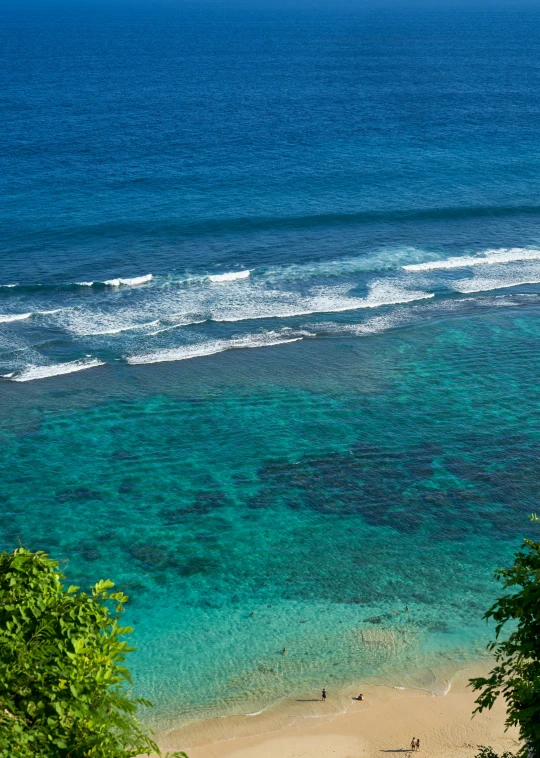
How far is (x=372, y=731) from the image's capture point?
27.3 metres

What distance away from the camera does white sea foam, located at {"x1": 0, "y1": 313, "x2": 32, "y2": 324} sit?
177ft

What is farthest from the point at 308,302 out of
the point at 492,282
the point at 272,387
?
the point at 492,282

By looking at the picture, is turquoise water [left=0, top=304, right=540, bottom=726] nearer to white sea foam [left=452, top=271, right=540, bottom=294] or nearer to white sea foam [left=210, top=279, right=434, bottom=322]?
white sea foam [left=210, top=279, right=434, bottom=322]

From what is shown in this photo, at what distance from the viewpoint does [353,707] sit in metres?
28.1

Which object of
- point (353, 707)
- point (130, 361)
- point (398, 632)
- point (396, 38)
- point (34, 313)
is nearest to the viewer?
point (353, 707)

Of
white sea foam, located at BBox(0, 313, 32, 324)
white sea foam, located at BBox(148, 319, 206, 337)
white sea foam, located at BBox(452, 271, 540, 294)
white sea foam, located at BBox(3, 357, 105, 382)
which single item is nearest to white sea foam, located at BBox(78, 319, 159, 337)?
white sea foam, located at BBox(148, 319, 206, 337)

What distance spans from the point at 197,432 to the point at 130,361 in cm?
882

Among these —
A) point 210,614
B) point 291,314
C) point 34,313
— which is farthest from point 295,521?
point 34,313

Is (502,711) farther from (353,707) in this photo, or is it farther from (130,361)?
(130,361)

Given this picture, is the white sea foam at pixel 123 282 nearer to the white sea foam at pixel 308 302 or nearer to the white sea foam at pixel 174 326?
the white sea foam at pixel 308 302

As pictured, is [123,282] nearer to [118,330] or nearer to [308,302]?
[118,330]

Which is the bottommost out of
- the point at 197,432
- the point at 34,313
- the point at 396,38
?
the point at 197,432

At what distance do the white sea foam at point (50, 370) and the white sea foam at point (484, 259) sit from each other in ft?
84.6

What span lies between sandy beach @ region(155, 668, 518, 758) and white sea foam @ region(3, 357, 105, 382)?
2565cm
